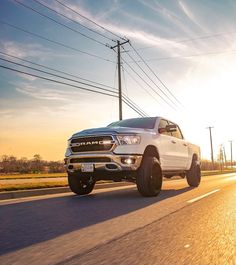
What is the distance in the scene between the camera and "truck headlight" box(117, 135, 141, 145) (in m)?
9.64

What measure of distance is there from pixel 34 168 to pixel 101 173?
170 feet

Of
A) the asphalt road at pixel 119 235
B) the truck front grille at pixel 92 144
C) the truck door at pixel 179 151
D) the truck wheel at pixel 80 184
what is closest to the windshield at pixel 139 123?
the truck door at pixel 179 151

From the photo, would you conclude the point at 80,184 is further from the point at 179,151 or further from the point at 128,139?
the point at 179,151

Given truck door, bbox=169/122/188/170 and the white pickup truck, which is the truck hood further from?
truck door, bbox=169/122/188/170

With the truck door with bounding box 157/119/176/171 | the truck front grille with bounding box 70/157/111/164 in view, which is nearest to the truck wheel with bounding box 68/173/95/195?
the truck front grille with bounding box 70/157/111/164

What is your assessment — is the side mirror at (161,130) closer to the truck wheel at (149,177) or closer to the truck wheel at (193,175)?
the truck wheel at (149,177)

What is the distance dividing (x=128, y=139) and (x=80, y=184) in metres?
2.17

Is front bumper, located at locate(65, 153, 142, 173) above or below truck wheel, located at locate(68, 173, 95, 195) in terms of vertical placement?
above

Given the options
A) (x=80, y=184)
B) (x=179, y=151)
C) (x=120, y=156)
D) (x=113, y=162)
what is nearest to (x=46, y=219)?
(x=113, y=162)

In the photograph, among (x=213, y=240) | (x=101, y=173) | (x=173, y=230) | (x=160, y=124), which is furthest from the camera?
(x=160, y=124)

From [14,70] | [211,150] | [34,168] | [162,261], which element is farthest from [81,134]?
[211,150]

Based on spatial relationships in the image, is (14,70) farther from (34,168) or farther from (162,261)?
(34,168)

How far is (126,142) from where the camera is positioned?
31.7ft

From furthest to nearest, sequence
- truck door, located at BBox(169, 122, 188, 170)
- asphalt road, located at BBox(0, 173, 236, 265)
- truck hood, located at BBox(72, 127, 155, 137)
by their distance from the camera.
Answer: truck door, located at BBox(169, 122, 188, 170)
truck hood, located at BBox(72, 127, 155, 137)
asphalt road, located at BBox(0, 173, 236, 265)
